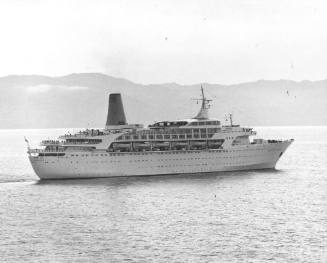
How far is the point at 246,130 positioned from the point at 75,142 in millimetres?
20796

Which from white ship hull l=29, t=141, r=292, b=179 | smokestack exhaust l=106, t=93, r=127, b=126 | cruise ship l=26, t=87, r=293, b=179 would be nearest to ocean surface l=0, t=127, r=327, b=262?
white ship hull l=29, t=141, r=292, b=179

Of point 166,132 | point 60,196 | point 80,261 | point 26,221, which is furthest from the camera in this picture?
point 166,132

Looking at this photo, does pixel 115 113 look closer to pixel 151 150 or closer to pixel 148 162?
pixel 151 150

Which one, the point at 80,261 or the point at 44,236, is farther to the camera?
the point at 44,236

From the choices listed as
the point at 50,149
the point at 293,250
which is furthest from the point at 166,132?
the point at 293,250

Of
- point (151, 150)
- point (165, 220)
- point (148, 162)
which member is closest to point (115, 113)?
point (151, 150)

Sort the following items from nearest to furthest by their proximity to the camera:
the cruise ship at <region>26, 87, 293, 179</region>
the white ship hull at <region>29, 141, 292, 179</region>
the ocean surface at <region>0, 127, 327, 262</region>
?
the ocean surface at <region>0, 127, 327, 262</region> → the white ship hull at <region>29, 141, 292, 179</region> → the cruise ship at <region>26, 87, 293, 179</region>

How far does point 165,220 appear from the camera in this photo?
41.6 meters

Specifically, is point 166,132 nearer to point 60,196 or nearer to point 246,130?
point 246,130

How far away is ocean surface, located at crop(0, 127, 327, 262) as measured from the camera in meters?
33.5

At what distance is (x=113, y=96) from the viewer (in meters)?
74.0

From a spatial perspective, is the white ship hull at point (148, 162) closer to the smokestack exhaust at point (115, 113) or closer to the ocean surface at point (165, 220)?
the ocean surface at point (165, 220)

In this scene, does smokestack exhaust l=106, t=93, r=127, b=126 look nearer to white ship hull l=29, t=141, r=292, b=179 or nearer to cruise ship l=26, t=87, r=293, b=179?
cruise ship l=26, t=87, r=293, b=179

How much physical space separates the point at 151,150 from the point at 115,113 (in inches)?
312
